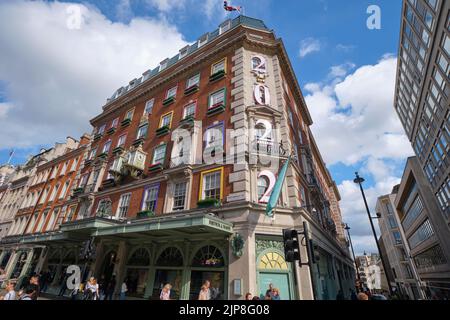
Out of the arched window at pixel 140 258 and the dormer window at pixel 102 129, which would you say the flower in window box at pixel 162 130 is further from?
the dormer window at pixel 102 129

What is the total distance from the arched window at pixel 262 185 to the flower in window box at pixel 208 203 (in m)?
2.57

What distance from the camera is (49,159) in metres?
37.2

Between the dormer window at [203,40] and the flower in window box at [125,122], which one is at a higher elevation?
the dormer window at [203,40]

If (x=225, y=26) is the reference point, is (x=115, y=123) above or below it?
below

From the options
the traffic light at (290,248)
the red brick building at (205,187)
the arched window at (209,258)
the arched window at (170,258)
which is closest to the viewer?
the traffic light at (290,248)

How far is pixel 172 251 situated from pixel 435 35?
35.4 meters

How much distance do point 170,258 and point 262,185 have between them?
7446mm

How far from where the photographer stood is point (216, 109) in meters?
17.0

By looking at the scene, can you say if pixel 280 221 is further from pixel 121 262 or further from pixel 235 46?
pixel 235 46

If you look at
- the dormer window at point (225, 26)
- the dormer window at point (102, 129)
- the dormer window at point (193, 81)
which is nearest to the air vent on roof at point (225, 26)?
the dormer window at point (225, 26)

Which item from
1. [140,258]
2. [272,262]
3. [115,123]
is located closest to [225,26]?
[115,123]

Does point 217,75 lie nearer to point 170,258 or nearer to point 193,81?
point 193,81

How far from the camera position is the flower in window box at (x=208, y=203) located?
43.4 ft
